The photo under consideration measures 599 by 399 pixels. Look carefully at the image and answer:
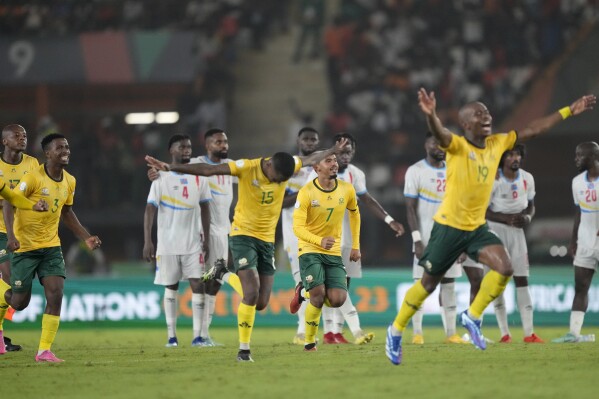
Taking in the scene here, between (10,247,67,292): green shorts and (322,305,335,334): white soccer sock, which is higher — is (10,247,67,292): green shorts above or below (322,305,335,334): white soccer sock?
above

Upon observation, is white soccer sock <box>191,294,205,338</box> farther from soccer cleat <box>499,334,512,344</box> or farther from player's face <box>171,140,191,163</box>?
soccer cleat <box>499,334,512,344</box>

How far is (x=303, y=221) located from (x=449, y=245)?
2654 mm

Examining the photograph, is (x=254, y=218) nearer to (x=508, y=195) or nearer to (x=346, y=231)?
(x=346, y=231)

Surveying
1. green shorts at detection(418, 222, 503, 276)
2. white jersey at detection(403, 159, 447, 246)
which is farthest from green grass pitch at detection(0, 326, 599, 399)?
white jersey at detection(403, 159, 447, 246)

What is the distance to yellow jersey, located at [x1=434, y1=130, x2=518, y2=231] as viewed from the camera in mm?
11148

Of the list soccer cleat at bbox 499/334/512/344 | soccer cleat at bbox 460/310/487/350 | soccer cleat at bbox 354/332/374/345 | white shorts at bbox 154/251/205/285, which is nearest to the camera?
soccer cleat at bbox 460/310/487/350

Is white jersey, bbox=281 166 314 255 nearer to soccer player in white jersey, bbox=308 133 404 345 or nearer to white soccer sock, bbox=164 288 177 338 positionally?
soccer player in white jersey, bbox=308 133 404 345

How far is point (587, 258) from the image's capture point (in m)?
15.1

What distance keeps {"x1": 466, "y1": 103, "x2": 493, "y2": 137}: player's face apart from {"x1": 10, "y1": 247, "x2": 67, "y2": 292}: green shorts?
535 cm

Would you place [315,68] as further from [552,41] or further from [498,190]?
[498,190]

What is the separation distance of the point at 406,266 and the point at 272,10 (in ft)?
34.7

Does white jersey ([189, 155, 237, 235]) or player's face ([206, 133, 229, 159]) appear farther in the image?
white jersey ([189, 155, 237, 235])

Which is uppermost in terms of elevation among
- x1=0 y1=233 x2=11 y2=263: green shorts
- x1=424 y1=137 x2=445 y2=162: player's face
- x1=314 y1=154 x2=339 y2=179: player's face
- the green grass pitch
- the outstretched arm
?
x1=424 y1=137 x2=445 y2=162: player's face

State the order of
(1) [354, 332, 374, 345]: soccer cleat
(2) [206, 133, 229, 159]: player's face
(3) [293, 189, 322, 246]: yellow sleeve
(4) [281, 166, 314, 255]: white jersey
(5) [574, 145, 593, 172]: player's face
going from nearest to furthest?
(3) [293, 189, 322, 246]: yellow sleeve < (1) [354, 332, 374, 345]: soccer cleat < (5) [574, 145, 593, 172]: player's face < (2) [206, 133, 229, 159]: player's face < (4) [281, 166, 314, 255]: white jersey
